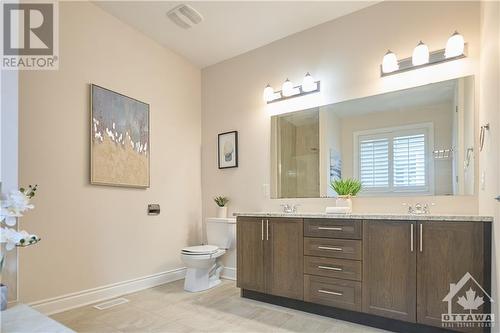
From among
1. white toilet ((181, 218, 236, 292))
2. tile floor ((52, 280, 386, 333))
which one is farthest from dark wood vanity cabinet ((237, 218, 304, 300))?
white toilet ((181, 218, 236, 292))

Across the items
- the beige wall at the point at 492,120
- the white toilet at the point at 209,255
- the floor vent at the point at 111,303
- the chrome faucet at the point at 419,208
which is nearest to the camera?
the beige wall at the point at 492,120

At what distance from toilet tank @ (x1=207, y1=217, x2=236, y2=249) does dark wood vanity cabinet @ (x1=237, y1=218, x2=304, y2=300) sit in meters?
0.53

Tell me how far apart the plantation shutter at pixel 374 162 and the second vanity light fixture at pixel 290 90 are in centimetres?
76

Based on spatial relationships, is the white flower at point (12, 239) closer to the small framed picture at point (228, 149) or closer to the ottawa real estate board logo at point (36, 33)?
the ottawa real estate board logo at point (36, 33)

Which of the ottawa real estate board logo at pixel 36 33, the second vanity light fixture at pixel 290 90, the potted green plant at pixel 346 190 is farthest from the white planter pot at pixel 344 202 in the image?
the ottawa real estate board logo at pixel 36 33

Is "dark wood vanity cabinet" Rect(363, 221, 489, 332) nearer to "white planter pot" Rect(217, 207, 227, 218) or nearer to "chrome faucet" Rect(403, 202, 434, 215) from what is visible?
"chrome faucet" Rect(403, 202, 434, 215)

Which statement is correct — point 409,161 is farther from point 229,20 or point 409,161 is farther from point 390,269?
point 229,20

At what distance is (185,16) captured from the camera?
2.97 meters

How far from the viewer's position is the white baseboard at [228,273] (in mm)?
3562

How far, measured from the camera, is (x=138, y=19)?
308cm

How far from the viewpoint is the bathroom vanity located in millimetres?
1890

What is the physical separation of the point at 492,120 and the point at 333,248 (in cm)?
132

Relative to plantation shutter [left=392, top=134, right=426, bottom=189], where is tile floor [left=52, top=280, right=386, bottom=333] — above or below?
below

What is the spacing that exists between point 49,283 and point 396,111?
323 centimetres
